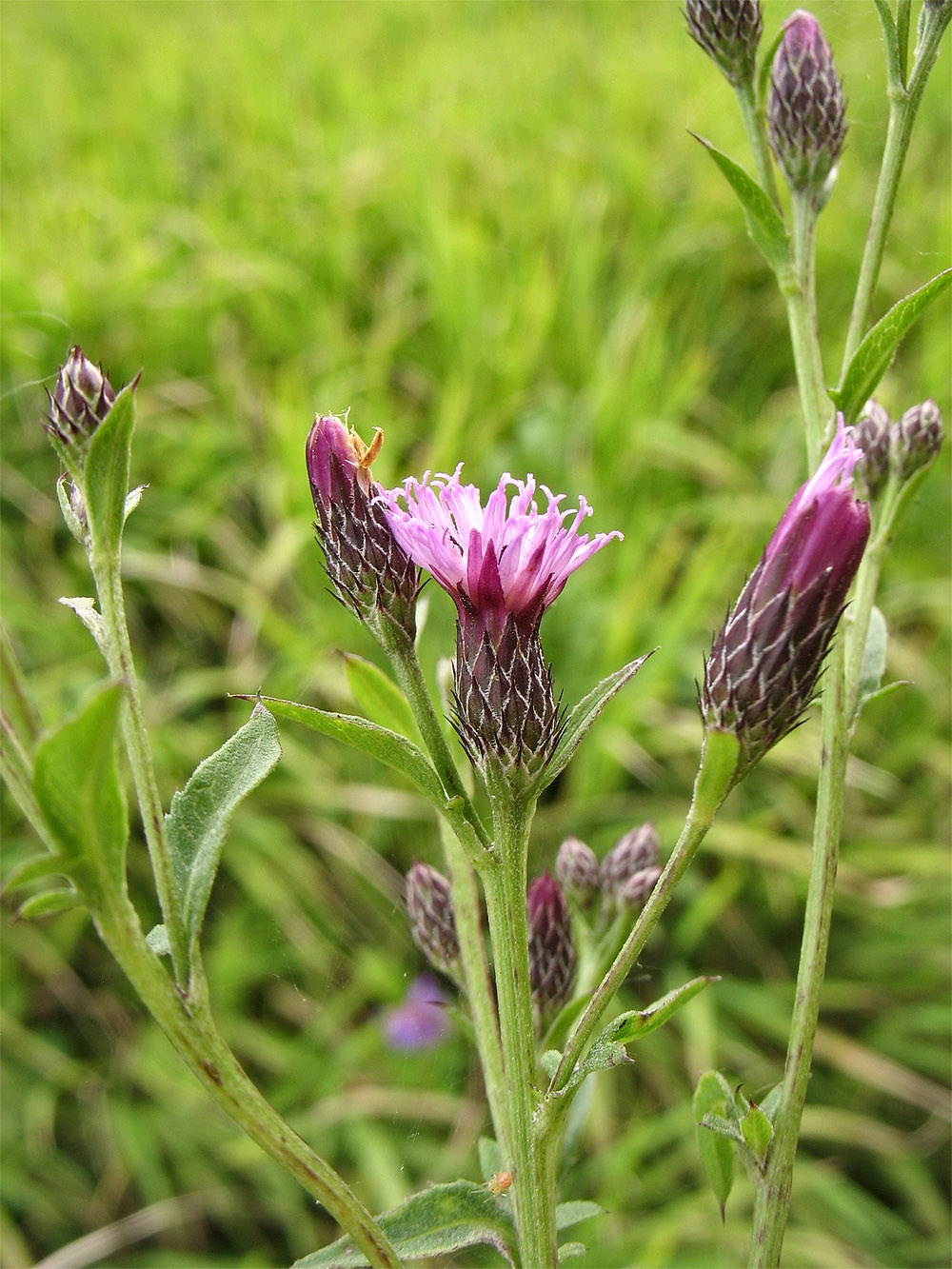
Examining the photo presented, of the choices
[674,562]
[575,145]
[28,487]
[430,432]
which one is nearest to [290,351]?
[430,432]

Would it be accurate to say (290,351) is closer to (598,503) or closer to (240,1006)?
(598,503)

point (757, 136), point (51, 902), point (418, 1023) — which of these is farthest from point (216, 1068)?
point (418, 1023)

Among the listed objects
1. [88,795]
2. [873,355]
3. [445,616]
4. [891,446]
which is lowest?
[88,795]

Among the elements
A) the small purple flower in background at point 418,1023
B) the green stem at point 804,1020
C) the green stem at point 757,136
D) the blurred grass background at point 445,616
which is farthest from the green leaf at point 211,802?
the small purple flower in background at point 418,1023

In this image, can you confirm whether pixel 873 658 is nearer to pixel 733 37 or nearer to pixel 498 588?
pixel 498 588

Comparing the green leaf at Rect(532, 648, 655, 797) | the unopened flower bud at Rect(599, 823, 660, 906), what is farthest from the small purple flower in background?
the green leaf at Rect(532, 648, 655, 797)

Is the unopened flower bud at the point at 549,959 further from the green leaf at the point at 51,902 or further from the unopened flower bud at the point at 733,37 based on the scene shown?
the unopened flower bud at the point at 733,37

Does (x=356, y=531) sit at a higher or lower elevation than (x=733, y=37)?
lower
